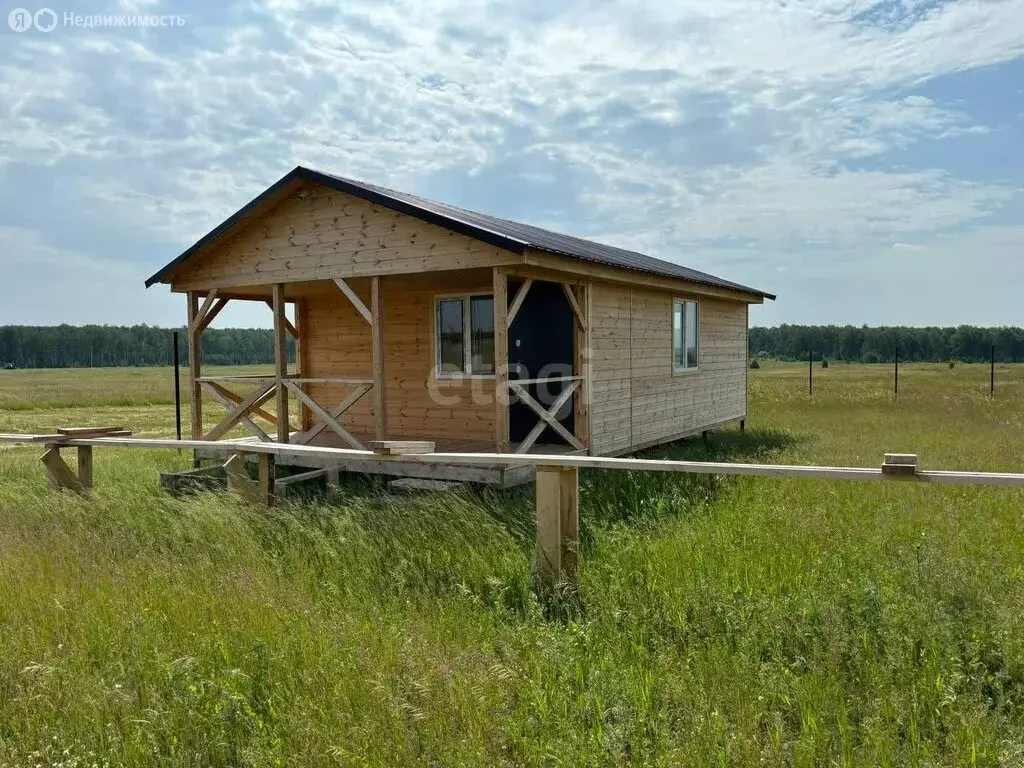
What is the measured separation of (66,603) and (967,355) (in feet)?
381

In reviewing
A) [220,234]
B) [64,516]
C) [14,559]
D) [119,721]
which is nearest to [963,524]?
[119,721]

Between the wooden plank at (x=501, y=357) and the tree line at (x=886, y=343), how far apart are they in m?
97.7

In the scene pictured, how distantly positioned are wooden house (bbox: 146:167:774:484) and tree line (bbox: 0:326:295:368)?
94.9 m

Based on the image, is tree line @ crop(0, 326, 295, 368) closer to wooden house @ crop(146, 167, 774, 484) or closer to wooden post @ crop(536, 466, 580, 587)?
wooden house @ crop(146, 167, 774, 484)

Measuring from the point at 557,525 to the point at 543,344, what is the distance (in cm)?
653

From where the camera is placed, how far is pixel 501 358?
27.6 ft

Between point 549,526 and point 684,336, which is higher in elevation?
point 684,336

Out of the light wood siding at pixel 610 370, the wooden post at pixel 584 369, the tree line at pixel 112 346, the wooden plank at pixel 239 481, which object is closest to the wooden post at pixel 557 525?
the wooden plank at pixel 239 481

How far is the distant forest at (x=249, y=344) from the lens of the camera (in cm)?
10100

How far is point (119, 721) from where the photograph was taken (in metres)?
3.37

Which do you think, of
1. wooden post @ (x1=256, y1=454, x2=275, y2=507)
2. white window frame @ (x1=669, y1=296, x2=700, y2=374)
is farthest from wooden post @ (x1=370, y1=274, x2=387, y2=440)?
white window frame @ (x1=669, y1=296, x2=700, y2=374)

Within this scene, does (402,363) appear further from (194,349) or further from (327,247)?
(194,349)

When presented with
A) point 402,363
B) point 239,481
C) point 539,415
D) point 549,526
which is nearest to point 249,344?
point 402,363

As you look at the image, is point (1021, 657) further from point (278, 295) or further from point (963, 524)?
point (278, 295)
